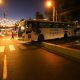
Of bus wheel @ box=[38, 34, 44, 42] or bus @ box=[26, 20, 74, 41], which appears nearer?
bus @ box=[26, 20, 74, 41]

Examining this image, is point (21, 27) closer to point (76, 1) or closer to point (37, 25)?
point (37, 25)

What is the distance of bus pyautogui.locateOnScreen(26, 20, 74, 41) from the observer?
25344 mm

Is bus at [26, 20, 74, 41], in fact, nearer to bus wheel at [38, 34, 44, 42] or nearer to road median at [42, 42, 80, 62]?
bus wheel at [38, 34, 44, 42]

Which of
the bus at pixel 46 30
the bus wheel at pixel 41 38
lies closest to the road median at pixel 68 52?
the bus at pixel 46 30

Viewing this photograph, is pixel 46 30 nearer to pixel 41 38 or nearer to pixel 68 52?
pixel 41 38

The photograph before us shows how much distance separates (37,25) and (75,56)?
568 inches

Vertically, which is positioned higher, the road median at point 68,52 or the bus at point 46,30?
the bus at point 46,30

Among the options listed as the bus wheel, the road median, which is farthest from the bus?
the road median

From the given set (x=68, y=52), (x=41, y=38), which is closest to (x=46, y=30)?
(x=41, y=38)

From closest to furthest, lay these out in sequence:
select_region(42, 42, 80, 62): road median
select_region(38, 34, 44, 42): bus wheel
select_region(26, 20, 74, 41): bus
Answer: select_region(42, 42, 80, 62): road median, select_region(26, 20, 74, 41): bus, select_region(38, 34, 44, 42): bus wheel

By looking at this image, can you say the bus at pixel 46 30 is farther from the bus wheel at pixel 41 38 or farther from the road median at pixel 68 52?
the road median at pixel 68 52

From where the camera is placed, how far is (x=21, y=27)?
2662 cm

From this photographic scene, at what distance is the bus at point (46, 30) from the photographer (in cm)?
2534

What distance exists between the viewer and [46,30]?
2800cm
